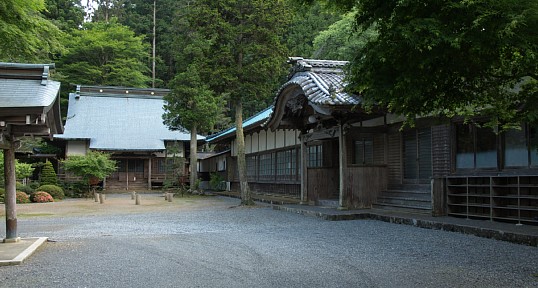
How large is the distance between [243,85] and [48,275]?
11819 mm

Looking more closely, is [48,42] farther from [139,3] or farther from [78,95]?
[139,3]

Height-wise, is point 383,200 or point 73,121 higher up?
point 73,121

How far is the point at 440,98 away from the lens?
481 centimetres

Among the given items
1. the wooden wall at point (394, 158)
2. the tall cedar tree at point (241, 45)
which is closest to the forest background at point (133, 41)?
the tall cedar tree at point (241, 45)

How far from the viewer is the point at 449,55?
13.5 ft

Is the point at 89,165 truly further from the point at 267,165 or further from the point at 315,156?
the point at 315,156

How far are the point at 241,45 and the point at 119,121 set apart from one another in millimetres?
22971

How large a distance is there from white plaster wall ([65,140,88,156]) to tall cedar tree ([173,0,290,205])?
19.9m

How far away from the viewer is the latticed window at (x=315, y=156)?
16362 millimetres

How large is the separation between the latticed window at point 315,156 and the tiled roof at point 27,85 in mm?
9949

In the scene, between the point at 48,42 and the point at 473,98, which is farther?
the point at 48,42

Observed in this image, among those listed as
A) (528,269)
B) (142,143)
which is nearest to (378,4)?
(528,269)

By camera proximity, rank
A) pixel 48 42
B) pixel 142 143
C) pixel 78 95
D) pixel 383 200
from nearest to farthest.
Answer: pixel 48 42 → pixel 383 200 → pixel 142 143 → pixel 78 95

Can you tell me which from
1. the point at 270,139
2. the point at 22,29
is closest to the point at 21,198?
the point at 270,139
